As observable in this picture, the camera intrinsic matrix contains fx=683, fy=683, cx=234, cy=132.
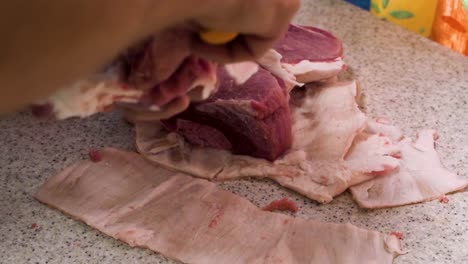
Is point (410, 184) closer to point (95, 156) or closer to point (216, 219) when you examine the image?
point (216, 219)

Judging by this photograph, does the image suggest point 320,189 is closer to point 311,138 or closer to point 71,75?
Answer: point 311,138

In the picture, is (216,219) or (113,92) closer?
(113,92)

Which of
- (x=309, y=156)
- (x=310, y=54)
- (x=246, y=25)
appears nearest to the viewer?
(x=246, y=25)

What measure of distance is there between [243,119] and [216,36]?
2.09ft

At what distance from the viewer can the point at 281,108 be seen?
1.16 m

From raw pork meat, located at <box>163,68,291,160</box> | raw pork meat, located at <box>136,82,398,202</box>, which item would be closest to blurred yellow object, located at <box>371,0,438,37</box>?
raw pork meat, located at <box>136,82,398,202</box>

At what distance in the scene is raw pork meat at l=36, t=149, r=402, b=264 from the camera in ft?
3.37

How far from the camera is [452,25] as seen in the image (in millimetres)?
1645

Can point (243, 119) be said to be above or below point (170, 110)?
below

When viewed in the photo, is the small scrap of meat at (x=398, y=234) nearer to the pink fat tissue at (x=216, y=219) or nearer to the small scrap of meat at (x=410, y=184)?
the small scrap of meat at (x=410, y=184)

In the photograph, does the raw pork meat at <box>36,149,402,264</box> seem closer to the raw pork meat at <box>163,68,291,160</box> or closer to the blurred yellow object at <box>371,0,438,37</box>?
the raw pork meat at <box>163,68,291,160</box>

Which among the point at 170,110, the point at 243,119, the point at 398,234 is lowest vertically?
the point at 398,234

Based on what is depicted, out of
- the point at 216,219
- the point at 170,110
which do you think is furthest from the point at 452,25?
the point at 170,110

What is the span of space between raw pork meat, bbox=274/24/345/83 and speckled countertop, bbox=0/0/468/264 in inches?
4.1
